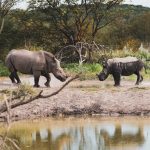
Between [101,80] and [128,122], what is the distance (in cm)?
651

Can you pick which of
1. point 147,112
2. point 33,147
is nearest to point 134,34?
point 147,112

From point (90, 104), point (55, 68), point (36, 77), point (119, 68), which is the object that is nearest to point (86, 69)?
point (119, 68)

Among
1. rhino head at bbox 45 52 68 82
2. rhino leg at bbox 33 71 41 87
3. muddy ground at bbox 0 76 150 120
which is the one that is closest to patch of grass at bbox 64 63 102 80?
rhino head at bbox 45 52 68 82

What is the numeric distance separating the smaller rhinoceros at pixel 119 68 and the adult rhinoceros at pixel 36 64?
1.62 m

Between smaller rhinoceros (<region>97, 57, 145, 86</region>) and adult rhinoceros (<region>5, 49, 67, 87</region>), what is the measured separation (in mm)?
1622

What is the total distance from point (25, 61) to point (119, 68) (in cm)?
363

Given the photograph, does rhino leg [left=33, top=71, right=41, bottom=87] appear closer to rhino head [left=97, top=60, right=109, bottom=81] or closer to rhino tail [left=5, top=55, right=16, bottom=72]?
rhino tail [left=5, top=55, right=16, bottom=72]

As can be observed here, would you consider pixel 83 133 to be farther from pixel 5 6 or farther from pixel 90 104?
pixel 5 6

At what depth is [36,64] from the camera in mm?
25000

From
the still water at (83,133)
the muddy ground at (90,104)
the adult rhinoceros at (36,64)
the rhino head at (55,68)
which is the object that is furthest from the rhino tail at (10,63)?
the still water at (83,133)

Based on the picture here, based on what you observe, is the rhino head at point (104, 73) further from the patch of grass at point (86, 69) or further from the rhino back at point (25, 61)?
the patch of grass at point (86, 69)

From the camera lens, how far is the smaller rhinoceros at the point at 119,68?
2492 cm

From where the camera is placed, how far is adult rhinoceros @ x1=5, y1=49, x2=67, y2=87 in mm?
24656

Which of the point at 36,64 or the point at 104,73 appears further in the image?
the point at 104,73
